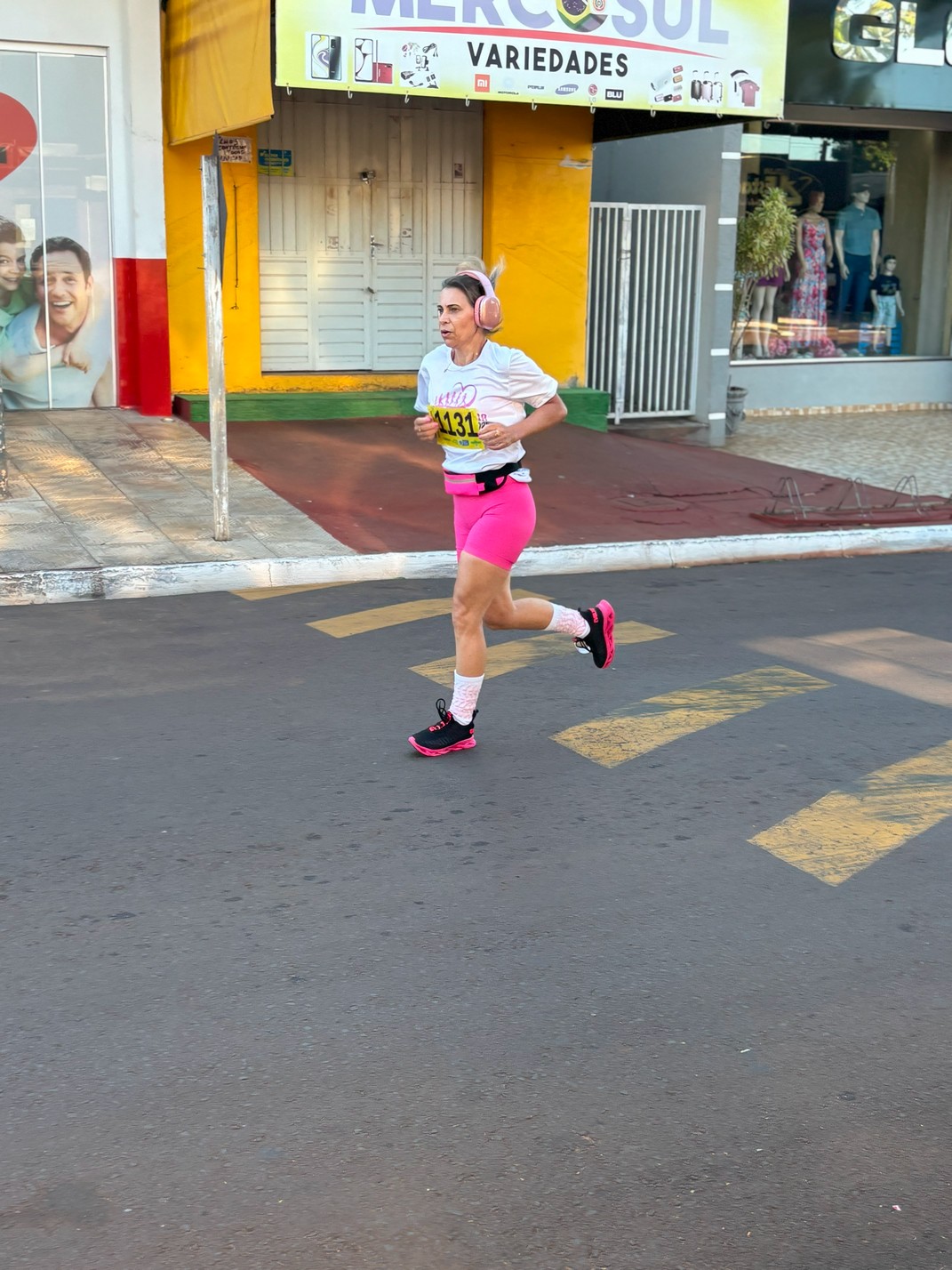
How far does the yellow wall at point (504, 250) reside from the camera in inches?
563

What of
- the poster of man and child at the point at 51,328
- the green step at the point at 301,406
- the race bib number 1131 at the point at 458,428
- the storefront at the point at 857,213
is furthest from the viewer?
the storefront at the point at 857,213

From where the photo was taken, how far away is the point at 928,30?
17.9 meters

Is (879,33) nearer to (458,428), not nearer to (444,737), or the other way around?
(458,428)

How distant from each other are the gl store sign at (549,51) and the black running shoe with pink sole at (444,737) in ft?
22.5

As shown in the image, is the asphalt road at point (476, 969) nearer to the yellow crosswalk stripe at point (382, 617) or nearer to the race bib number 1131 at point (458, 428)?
the yellow crosswalk stripe at point (382, 617)

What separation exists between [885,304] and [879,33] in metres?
4.00

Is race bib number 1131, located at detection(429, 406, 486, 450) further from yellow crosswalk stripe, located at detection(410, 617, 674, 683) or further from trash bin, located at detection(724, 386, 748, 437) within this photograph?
trash bin, located at detection(724, 386, 748, 437)

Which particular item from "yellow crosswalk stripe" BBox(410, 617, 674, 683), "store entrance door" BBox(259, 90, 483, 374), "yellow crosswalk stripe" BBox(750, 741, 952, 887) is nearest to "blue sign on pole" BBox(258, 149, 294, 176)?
"store entrance door" BBox(259, 90, 483, 374)

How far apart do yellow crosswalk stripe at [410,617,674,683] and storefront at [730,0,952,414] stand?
1067cm

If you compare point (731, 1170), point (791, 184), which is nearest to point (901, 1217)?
point (731, 1170)

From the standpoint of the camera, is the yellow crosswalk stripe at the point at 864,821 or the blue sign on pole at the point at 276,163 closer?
the yellow crosswalk stripe at the point at 864,821

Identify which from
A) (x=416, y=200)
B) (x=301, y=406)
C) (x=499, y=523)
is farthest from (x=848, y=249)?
(x=499, y=523)

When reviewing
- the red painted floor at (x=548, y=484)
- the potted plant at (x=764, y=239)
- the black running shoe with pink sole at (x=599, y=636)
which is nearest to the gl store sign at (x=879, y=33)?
the potted plant at (x=764, y=239)

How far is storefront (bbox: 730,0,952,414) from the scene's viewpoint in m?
17.5
